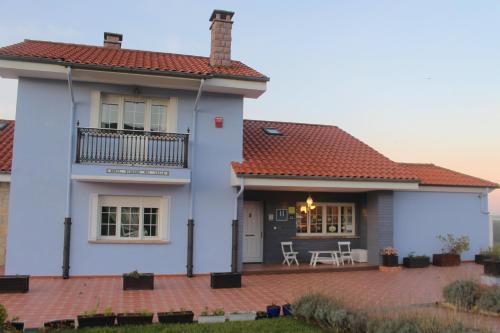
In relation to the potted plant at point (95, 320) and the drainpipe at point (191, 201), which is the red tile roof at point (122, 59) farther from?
the potted plant at point (95, 320)

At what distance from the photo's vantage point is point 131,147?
1237 centimetres

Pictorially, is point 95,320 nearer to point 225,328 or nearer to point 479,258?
point 225,328

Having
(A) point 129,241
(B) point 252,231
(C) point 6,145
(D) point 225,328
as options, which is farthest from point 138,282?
(C) point 6,145

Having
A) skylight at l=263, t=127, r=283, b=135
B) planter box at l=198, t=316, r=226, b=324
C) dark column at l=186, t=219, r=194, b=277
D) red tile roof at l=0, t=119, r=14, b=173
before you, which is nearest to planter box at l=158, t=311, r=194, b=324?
planter box at l=198, t=316, r=226, b=324

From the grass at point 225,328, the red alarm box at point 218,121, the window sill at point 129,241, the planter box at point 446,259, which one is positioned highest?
the red alarm box at point 218,121

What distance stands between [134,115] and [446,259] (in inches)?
429

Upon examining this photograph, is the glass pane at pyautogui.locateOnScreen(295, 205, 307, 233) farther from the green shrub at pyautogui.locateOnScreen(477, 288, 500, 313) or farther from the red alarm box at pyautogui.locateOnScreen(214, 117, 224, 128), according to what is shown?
Answer: the green shrub at pyautogui.locateOnScreen(477, 288, 500, 313)

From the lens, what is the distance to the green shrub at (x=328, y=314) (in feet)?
22.6

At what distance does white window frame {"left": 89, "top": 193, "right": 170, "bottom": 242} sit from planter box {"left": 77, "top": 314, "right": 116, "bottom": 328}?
553 cm

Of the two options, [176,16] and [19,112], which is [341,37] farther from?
[19,112]

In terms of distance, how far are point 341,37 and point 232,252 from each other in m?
6.95

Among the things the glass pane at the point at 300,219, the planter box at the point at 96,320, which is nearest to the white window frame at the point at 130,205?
the glass pane at the point at 300,219

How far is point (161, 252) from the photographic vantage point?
12.8 metres

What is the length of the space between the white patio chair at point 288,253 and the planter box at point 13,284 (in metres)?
7.54
